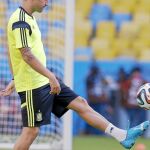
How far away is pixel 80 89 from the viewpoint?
45.7 feet

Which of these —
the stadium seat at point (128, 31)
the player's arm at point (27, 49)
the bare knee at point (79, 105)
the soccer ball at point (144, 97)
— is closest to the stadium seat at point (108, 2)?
the stadium seat at point (128, 31)

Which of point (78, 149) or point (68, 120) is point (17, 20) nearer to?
point (68, 120)

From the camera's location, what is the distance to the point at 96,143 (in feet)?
39.2

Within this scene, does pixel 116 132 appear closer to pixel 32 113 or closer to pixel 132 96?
pixel 32 113

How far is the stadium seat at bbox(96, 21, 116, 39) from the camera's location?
627 inches

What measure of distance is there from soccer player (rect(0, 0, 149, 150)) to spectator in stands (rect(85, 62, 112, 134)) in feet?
22.7

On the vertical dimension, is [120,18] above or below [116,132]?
below

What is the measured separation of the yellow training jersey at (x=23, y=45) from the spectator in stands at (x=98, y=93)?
7092mm

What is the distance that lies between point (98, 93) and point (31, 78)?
724 cm

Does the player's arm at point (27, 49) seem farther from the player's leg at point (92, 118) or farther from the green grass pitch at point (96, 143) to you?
the green grass pitch at point (96, 143)

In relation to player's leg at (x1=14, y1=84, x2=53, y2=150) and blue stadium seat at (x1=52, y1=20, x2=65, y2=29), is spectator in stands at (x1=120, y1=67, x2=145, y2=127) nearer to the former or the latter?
blue stadium seat at (x1=52, y1=20, x2=65, y2=29)

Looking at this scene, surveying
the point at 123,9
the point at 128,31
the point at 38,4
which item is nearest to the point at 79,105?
the point at 38,4

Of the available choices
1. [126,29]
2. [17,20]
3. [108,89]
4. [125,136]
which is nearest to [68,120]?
[125,136]

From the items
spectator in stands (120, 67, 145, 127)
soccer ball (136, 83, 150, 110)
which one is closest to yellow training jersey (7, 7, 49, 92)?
soccer ball (136, 83, 150, 110)
